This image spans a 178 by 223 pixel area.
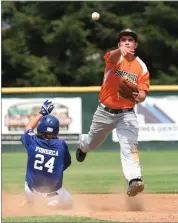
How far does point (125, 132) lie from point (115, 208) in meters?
0.86

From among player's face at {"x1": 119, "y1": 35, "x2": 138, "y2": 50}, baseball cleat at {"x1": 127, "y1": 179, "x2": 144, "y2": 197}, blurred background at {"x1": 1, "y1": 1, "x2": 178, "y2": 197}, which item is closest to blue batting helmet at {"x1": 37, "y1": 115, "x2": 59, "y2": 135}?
baseball cleat at {"x1": 127, "y1": 179, "x2": 144, "y2": 197}

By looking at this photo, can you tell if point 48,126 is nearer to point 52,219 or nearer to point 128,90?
point 128,90

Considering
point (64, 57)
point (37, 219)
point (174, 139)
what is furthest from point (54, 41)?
point (37, 219)

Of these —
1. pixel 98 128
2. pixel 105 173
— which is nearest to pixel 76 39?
pixel 105 173

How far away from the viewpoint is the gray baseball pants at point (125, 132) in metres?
6.57

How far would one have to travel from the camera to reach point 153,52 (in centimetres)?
2320

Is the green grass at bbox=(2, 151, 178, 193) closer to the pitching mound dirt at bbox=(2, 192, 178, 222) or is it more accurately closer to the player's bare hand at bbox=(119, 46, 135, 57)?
the pitching mound dirt at bbox=(2, 192, 178, 222)

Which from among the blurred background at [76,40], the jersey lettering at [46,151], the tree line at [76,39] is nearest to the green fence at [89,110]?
the blurred background at [76,40]

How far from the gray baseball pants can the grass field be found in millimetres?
1358

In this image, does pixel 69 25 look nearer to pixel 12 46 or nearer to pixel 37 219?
pixel 12 46

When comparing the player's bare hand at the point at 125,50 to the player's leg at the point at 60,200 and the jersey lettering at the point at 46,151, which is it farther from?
the player's leg at the point at 60,200

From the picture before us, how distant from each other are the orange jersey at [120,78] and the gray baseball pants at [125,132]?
0.39 ft

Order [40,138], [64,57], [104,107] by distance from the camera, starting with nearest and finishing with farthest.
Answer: [40,138], [104,107], [64,57]

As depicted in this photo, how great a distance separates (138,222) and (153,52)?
59.7 ft
